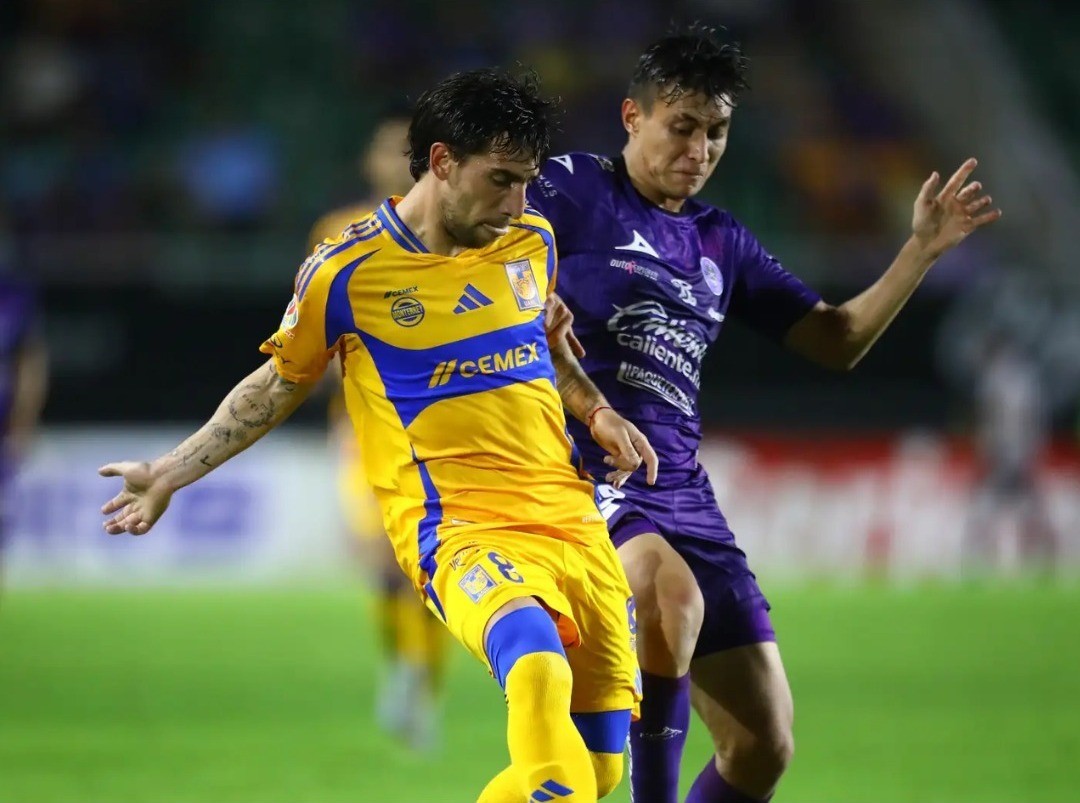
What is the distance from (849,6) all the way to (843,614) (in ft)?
34.7

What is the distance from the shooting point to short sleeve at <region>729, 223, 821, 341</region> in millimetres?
5430

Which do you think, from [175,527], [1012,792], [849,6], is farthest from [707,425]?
[1012,792]

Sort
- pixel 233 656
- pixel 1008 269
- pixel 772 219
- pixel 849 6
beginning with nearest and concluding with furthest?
pixel 233 656, pixel 1008 269, pixel 772 219, pixel 849 6

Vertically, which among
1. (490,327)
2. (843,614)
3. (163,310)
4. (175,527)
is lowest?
(843,614)

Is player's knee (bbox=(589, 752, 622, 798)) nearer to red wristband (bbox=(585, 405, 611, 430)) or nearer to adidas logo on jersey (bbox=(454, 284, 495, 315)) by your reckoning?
red wristband (bbox=(585, 405, 611, 430))

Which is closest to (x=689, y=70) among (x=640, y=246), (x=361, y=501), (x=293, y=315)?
(x=640, y=246)

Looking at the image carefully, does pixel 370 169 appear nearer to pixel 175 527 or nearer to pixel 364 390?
pixel 364 390

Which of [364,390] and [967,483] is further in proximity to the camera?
[967,483]

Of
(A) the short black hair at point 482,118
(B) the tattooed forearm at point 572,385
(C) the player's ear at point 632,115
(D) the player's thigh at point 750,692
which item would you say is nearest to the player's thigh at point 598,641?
(B) the tattooed forearm at point 572,385

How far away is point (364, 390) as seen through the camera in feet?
15.3

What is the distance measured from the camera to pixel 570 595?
14.8 feet

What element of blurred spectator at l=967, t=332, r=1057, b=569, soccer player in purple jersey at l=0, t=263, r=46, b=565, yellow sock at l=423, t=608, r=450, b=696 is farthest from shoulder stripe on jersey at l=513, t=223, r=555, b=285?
blurred spectator at l=967, t=332, r=1057, b=569

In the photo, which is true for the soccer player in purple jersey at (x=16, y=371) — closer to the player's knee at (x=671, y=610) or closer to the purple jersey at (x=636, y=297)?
the purple jersey at (x=636, y=297)

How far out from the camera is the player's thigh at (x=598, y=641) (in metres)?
4.52
